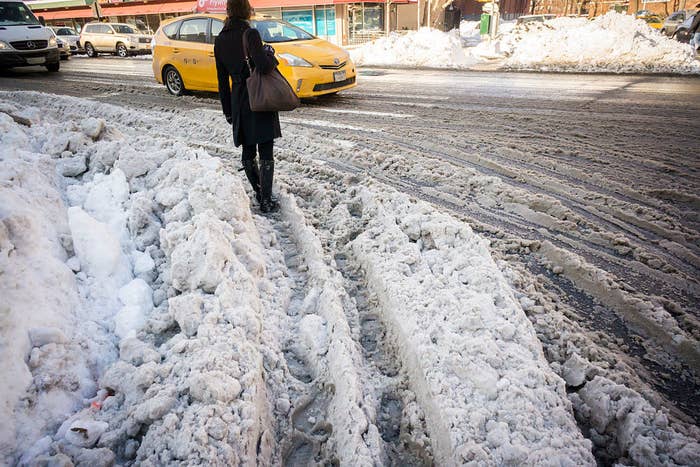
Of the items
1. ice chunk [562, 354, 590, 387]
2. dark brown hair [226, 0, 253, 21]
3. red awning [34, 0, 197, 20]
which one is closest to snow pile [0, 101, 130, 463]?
dark brown hair [226, 0, 253, 21]

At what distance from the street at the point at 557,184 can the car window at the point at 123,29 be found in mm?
18538

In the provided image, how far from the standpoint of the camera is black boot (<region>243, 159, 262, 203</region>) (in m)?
3.81

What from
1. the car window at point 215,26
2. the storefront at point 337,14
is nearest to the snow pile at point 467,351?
the car window at point 215,26

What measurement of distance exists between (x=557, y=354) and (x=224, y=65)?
3281 mm

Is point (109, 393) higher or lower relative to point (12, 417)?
Answer: lower

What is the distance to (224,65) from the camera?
3.52 m

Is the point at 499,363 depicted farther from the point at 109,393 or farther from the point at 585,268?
the point at 109,393

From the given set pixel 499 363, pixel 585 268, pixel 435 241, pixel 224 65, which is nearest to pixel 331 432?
pixel 499 363

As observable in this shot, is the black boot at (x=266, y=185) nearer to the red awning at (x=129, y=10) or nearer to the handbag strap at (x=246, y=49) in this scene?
the handbag strap at (x=246, y=49)

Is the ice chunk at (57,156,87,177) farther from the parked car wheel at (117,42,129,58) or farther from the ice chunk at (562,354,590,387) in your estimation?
the parked car wheel at (117,42,129,58)

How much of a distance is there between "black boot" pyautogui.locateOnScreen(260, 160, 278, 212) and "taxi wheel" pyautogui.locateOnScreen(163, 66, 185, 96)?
22.2ft

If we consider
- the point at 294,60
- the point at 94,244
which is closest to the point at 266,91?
the point at 94,244

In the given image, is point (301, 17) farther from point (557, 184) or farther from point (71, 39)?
point (557, 184)

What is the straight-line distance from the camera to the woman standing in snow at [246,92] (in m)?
3.28
